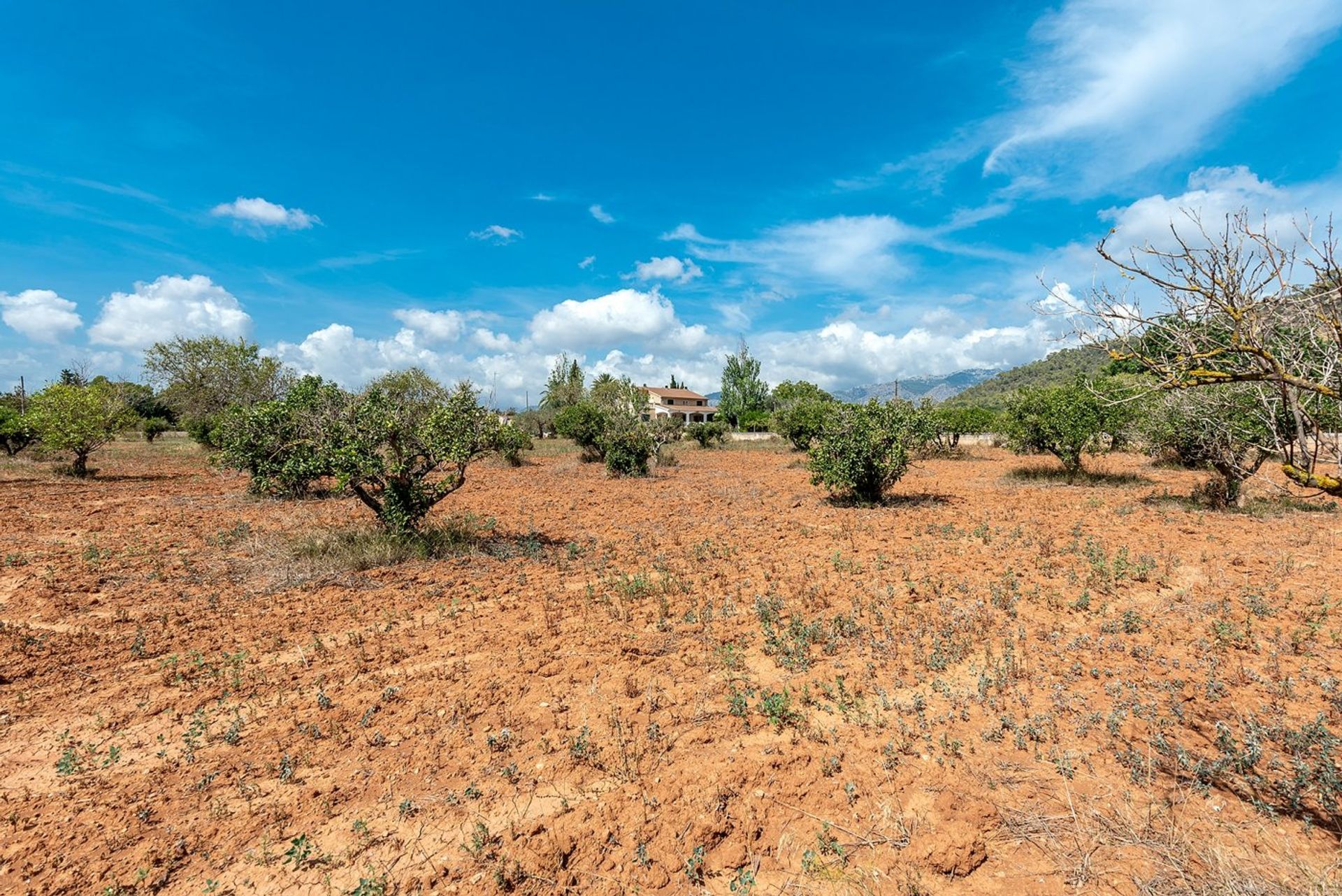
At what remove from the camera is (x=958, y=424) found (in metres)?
30.3

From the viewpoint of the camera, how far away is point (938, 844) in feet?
10.5

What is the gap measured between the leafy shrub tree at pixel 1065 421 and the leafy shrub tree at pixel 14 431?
31463mm

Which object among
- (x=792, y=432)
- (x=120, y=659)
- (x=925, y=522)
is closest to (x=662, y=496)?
(x=925, y=522)

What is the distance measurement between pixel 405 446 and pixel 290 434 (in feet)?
13.3

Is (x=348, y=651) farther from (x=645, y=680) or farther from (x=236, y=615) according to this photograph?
(x=645, y=680)

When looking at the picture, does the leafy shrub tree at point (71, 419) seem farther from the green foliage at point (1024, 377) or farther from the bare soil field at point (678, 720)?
the green foliage at point (1024, 377)

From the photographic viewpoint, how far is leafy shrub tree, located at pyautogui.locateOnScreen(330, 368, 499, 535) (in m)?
8.86

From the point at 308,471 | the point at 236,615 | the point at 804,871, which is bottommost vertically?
the point at 804,871

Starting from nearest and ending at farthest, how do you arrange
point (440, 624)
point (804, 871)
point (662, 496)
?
1. point (804, 871)
2. point (440, 624)
3. point (662, 496)

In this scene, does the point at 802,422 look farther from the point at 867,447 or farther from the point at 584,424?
the point at 867,447

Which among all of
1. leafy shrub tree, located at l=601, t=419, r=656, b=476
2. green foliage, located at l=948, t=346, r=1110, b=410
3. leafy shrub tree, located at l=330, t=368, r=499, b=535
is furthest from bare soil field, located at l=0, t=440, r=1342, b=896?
green foliage, located at l=948, t=346, r=1110, b=410

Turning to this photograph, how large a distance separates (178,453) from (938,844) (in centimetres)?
3548

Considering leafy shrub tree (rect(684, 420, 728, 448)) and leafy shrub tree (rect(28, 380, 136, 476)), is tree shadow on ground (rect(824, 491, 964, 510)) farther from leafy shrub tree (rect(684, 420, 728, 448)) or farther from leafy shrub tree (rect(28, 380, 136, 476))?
leafy shrub tree (rect(28, 380, 136, 476))

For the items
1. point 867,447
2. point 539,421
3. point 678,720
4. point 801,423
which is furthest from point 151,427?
point 678,720
